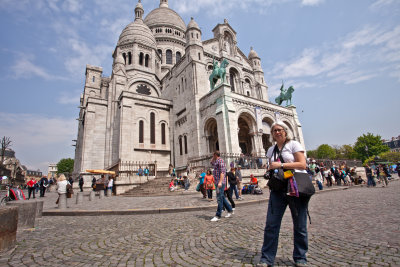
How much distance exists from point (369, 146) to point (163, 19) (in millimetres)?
52899

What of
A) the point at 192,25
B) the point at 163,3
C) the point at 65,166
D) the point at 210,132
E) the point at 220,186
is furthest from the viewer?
the point at 65,166

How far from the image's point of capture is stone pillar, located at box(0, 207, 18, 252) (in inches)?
124

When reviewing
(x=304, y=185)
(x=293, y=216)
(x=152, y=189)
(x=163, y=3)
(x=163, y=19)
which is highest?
(x=163, y=3)

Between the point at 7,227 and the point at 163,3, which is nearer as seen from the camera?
the point at 7,227

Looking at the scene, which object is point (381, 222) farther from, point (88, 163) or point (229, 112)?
point (88, 163)

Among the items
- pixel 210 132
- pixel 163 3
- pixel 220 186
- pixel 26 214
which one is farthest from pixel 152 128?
pixel 163 3

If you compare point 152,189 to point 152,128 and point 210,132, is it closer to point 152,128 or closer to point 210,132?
point 210,132

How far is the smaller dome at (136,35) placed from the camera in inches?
1170

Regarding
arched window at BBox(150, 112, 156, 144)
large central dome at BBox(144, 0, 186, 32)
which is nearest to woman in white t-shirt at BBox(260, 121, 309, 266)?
arched window at BBox(150, 112, 156, 144)

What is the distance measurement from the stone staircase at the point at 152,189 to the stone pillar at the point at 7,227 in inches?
356

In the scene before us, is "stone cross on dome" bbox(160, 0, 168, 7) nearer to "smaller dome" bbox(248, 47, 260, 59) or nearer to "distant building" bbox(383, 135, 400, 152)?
"smaller dome" bbox(248, 47, 260, 59)

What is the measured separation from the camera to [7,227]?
3.24 m

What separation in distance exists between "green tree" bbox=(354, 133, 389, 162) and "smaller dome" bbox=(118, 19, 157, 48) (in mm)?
49691

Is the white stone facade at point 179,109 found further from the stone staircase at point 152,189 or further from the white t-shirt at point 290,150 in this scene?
the white t-shirt at point 290,150
